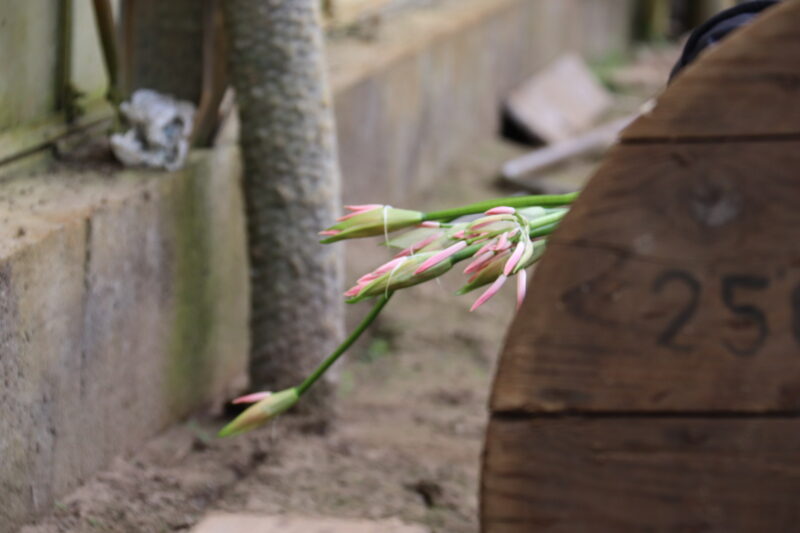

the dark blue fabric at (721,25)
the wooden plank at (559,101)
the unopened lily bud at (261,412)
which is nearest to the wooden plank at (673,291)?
the dark blue fabric at (721,25)

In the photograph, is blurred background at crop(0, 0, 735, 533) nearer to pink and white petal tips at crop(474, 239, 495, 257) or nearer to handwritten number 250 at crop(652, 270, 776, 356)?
pink and white petal tips at crop(474, 239, 495, 257)

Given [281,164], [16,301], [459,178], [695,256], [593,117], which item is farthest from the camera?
[593,117]

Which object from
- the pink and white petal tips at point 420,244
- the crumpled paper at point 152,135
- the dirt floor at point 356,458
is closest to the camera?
the pink and white petal tips at point 420,244

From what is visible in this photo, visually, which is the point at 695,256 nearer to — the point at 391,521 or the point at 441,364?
the point at 391,521

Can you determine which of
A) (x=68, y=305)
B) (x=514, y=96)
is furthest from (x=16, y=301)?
(x=514, y=96)

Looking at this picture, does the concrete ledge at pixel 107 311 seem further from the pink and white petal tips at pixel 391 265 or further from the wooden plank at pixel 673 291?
the wooden plank at pixel 673 291

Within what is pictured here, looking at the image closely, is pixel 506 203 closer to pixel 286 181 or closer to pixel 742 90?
pixel 742 90

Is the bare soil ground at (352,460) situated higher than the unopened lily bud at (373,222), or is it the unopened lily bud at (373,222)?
the unopened lily bud at (373,222)
